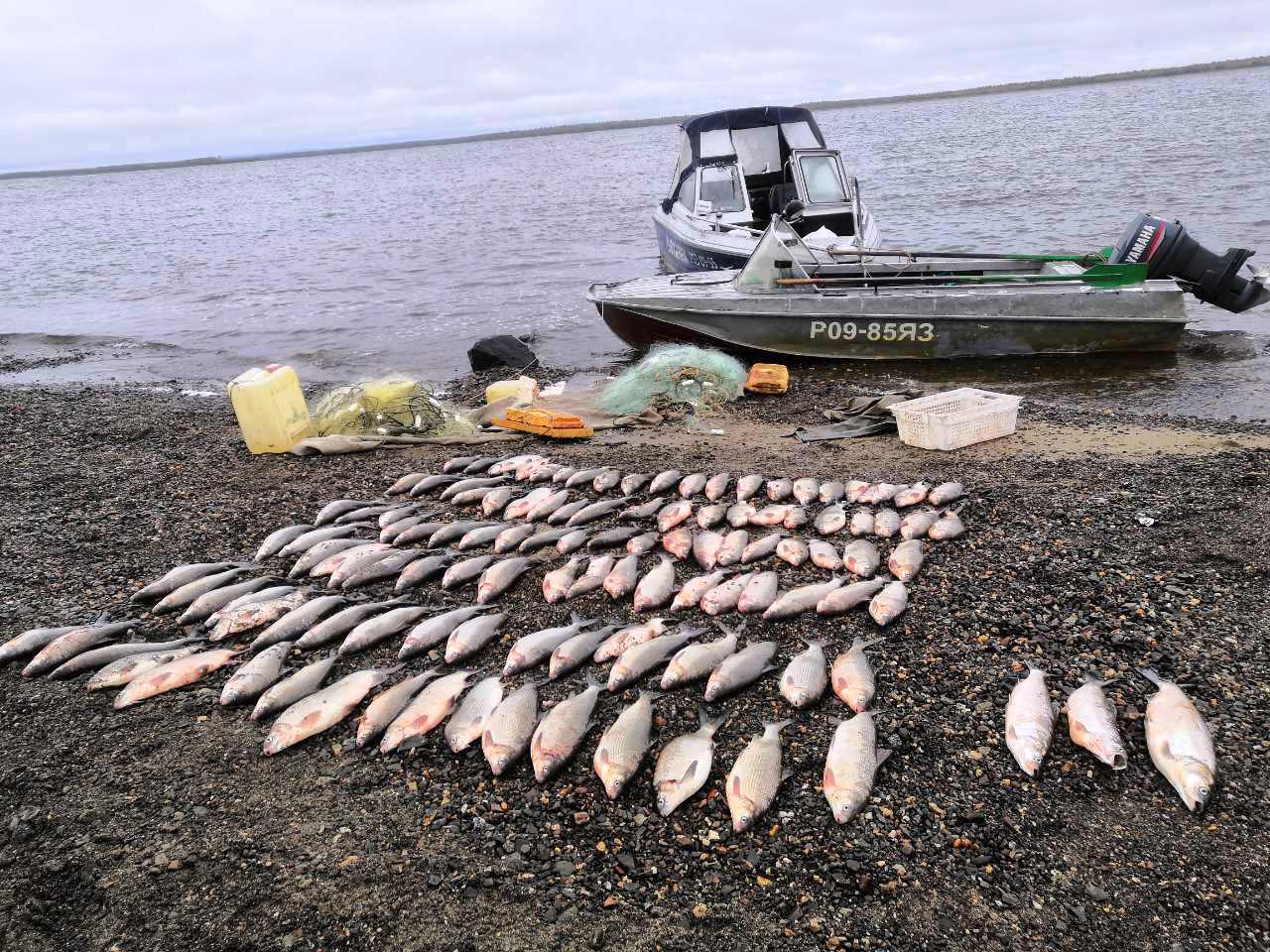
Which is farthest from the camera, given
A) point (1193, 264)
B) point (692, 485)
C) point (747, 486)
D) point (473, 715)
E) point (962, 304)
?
point (1193, 264)

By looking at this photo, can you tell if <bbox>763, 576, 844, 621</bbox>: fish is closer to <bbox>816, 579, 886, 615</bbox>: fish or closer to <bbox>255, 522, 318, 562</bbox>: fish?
<bbox>816, 579, 886, 615</bbox>: fish

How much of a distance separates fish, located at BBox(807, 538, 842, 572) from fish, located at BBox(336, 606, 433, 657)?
275 cm

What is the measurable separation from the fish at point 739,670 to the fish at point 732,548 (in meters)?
1.21

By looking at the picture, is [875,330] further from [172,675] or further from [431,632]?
[172,675]

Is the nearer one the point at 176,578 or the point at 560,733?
the point at 560,733

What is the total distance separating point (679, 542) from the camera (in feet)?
19.9

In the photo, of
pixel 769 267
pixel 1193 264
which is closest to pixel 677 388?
pixel 769 267

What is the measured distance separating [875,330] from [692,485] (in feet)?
16.5

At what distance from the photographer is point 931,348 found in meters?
10.9

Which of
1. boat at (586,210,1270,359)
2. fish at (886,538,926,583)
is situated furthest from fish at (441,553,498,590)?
boat at (586,210,1270,359)

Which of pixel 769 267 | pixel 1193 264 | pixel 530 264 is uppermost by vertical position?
pixel 769 267

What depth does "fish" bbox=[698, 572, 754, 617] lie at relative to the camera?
5.20m

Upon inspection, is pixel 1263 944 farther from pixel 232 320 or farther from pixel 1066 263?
pixel 232 320

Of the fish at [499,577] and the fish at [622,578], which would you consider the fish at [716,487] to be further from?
the fish at [499,577]
